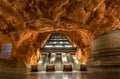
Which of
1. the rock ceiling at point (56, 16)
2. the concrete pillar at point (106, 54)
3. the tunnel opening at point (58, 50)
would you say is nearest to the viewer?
the concrete pillar at point (106, 54)

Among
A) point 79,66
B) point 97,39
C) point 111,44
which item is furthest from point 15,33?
point 79,66

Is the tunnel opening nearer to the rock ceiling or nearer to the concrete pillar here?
the rock ceiling

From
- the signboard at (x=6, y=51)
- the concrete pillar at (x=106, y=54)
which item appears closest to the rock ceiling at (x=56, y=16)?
the signboard at (x=6, y=51)

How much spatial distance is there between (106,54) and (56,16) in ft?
12.0

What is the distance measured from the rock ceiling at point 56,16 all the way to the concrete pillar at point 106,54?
23.0 inches

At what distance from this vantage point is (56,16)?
35.1 feet

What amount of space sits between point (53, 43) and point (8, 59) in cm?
1906

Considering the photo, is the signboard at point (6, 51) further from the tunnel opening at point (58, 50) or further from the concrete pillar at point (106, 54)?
the tunnel opening at point (58, 50)

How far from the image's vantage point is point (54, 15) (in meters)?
10.6

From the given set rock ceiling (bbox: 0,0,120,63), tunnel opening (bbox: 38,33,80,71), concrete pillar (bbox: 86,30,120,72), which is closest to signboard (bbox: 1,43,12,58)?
rock ceiling (bbox: 0,0,120,63)

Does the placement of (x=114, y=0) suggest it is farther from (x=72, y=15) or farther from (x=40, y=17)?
(x=40, y=17)

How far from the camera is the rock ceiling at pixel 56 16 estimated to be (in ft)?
32.4

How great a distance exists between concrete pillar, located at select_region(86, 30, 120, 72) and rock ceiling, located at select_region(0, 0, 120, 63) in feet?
1.91

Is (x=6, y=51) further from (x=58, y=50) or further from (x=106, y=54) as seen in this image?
(x=58, y=50)
